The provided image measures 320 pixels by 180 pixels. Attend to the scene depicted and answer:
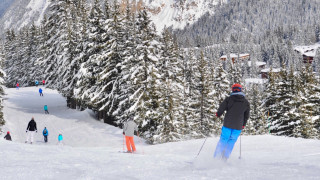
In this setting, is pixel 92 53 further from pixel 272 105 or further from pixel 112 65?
pixel 272 105

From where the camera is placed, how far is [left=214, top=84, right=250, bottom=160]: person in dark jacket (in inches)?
267

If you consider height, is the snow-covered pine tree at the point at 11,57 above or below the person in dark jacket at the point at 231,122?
above

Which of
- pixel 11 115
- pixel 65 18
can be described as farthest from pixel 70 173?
pixel 11 115

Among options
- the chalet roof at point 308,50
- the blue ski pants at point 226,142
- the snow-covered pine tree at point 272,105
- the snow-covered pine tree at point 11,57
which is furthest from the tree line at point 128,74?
the chalet roof at point 308,50

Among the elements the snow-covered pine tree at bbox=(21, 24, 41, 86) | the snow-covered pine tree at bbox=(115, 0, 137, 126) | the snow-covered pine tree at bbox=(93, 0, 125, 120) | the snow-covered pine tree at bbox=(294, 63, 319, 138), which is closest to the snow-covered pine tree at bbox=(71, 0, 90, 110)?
the snow-covered pine tree at bbox=(93, 0, 125, 120)

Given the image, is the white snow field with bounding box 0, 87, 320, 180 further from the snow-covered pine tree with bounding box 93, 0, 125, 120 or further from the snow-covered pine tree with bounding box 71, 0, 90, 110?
the snow-covered pine tree with bounding box 71, 0, 90, 110

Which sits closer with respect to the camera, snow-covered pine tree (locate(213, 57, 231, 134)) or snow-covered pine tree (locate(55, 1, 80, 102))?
snow-covered pine tree (locate(55, 1, 80, 102))

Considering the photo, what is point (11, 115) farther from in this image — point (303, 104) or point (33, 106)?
point (303, 104)

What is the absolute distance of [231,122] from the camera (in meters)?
6.77

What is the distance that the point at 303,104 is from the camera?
89.6 ft

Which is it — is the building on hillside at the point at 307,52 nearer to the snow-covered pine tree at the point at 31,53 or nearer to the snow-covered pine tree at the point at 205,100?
the snow-covered pine tree at the point at 205,100

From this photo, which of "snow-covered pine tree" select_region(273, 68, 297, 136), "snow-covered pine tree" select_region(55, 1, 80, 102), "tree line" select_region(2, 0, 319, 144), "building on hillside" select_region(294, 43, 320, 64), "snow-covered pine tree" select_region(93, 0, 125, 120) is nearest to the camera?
"tree line" select_region(2, 0, 319, 144)

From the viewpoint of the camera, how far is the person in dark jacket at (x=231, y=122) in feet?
22.2

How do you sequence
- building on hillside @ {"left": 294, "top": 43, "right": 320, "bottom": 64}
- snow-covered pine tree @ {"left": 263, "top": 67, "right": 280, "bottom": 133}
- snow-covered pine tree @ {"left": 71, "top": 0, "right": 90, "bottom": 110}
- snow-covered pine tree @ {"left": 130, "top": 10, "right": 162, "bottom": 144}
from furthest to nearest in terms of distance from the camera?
building on hillside @ {"left": 294, "top": 43, "right": 320, "bottom": 64}
snow-covered pine tree @ {"left": 71, "top": 0, "right": 90, "bottom": 110}
snow-covered pine tree @ {"left": 263, "top": 67, "right": 280, "bottom": 133}
snow-covered pine tree @ {"left": 130, "top": 10, "right": 162, "bottom": 144}
